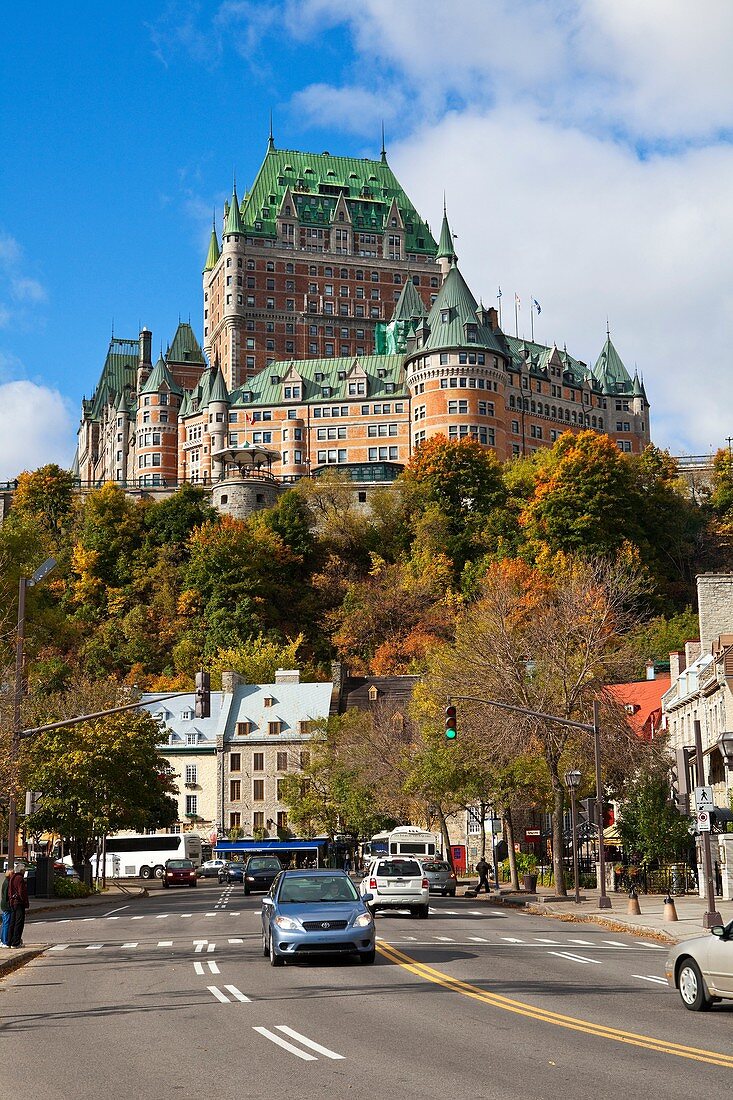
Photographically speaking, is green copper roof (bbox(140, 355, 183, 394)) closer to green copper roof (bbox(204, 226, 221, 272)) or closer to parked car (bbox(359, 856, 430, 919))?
green copper roof (bbox(204, 226, 221, 272))

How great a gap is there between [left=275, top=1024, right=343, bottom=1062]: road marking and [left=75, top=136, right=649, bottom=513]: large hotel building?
117m

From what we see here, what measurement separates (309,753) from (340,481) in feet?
162

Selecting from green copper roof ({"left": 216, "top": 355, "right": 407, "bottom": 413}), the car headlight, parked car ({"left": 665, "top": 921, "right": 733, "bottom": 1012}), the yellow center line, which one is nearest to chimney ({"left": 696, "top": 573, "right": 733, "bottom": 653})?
the yellow center line

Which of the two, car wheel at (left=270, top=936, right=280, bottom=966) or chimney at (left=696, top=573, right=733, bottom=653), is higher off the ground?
chimney at (left=696, top=573, right=733, bottom=653)

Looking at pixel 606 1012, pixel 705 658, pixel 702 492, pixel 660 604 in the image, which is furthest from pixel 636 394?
pixel 606 1012

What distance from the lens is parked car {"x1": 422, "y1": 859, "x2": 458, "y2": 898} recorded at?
51.7 m

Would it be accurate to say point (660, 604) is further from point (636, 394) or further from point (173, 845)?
point (636, 394)

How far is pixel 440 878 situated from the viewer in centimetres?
5194

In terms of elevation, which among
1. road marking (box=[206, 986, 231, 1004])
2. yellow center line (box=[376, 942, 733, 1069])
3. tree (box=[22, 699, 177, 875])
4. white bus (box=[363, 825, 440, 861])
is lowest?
yellow center line (box=[376, 942, 733, 1069])

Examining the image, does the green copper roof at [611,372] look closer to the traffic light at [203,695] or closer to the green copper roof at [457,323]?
the green copper roof at [457,323]

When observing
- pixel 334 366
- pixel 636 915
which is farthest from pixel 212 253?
pixel 636 915

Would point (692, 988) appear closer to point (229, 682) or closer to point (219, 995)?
Result: point (219, 995)

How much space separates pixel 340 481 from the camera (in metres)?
132

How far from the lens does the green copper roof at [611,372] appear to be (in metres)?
164
